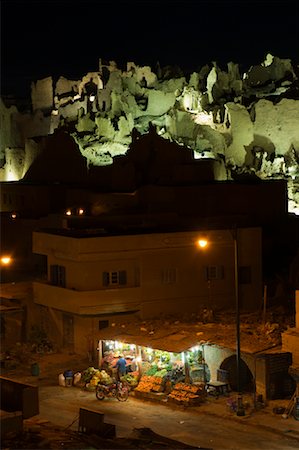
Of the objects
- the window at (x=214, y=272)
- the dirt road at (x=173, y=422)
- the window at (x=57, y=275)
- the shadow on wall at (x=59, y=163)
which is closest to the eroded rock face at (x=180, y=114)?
the shadow on wall at (x=59, y=163)


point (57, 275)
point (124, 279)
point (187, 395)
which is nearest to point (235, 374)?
point (187, 395)

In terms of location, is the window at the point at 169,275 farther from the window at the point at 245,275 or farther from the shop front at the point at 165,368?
the shop front at the point at 165,368

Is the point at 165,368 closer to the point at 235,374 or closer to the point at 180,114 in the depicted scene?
the point at 235,374

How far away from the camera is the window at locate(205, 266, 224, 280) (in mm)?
33344

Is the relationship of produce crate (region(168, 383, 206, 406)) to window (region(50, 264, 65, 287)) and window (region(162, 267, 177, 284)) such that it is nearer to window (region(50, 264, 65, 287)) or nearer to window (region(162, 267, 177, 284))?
window (region(162, 267, 177, 284))

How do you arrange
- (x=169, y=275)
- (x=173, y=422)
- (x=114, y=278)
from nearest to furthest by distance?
(x=173, y=422) → (x=114, y=278) → (x=169, y=275)

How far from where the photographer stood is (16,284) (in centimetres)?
3597

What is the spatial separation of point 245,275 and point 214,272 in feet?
7.02

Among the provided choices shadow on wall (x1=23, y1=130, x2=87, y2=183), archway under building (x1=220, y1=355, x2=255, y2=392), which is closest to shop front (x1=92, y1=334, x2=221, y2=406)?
archway under building (x1=220, y1=355, x2=255, y2=392)

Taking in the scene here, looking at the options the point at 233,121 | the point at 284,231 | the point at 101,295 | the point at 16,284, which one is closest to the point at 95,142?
the point at 233,121

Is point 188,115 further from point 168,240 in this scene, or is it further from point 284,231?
point 168,240

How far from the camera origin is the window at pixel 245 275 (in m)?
35.0

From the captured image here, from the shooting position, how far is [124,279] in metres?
32.3

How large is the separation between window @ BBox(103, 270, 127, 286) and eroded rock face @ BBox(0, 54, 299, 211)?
20.4 meters
